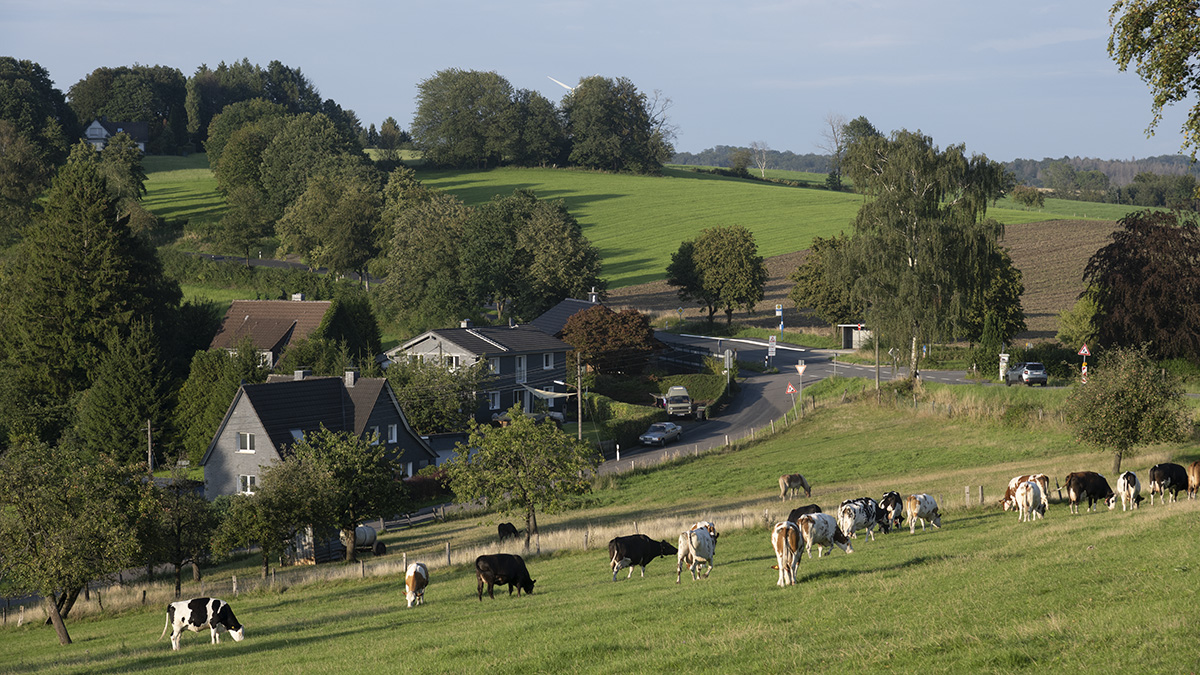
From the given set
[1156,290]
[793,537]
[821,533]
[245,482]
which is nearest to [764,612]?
[793,537]

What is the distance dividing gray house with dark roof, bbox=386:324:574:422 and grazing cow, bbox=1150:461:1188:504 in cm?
4904

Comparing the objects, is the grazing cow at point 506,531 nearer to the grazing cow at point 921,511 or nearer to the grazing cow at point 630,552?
the grazing cow at point 630,552

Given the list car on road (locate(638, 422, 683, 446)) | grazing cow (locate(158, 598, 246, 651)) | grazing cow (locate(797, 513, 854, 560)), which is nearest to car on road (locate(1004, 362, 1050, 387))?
car on road (locate(638, 422, 683, 446))

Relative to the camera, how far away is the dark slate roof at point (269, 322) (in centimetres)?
7881

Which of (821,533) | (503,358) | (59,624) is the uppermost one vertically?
(821,533)

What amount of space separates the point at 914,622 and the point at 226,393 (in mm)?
58682

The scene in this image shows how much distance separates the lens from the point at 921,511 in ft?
90.2

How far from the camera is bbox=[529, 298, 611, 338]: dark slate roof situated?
88000mm

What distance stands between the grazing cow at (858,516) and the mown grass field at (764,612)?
1.89 feet

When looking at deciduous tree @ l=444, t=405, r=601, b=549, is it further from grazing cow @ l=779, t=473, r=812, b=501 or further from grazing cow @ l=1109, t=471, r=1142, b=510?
grazing cow @ l=1109, t=471, r=1142, b=510

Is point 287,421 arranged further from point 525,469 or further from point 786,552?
point 786,552

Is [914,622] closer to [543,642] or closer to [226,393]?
[543,642]

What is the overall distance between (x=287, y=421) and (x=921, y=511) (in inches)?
1509

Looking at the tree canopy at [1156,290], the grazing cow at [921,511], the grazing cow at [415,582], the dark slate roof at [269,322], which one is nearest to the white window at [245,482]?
the dark slate roof at [269,322]
